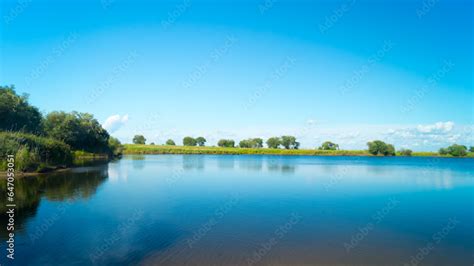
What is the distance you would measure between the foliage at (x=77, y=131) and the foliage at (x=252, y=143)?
96.1 metres

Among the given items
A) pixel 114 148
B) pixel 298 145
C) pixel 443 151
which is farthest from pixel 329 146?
pixel 114 148

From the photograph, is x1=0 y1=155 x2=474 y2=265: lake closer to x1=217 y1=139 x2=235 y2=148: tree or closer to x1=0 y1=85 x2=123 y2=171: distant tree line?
x1=0 y1=85 x2=123 y2=171: distant tree line

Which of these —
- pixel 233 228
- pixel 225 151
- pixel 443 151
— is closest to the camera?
pixel 233 228

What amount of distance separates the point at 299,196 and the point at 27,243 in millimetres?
14795

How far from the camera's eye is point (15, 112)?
38219mm

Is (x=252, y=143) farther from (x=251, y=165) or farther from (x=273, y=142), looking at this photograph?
(x=251, y=165)

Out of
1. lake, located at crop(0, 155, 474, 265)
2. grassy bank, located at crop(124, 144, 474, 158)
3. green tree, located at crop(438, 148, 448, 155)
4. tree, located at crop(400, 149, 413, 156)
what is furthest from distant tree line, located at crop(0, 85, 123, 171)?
green tree, located at crop(438, 148, 448, 155)

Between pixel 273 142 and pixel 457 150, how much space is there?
79.3 metres

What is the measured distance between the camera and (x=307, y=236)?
10609 mm

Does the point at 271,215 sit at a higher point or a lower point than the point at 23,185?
lower

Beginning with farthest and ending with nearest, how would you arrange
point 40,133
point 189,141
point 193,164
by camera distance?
point 189,141, point 193,164, point 40,133

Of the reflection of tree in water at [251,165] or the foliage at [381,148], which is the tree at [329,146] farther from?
the reflection of tree in water at [251,165]

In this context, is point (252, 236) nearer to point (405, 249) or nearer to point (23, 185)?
point (405, 249)

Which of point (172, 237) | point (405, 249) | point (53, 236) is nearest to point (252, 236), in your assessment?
point (172, 237)
